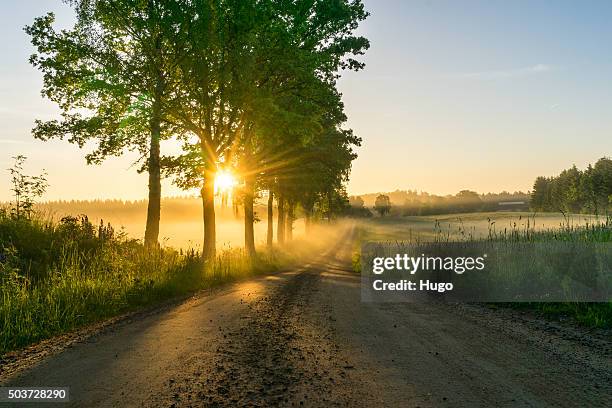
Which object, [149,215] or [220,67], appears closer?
[220,67]

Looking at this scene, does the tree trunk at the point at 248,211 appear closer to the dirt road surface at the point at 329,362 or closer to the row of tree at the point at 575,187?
the dirt road surface at the point at 329,362

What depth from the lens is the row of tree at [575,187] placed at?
93.1 m

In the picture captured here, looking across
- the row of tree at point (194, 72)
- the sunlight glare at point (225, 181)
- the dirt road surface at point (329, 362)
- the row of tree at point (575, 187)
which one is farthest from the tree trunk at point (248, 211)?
the row of tree at point (575, 187)

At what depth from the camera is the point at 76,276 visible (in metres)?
10.2

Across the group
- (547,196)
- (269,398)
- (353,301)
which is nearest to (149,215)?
(353,301)

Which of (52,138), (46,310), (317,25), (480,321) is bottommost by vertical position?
(480,321)

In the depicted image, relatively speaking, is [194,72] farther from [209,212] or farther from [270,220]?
[270,220]

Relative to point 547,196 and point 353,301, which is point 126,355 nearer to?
point 353,301

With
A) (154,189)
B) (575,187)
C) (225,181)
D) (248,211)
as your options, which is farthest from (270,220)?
(575,187)

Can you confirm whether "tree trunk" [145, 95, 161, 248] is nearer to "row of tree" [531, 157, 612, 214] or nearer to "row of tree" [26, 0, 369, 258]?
"row of tree" [26, 0, 369, 258]

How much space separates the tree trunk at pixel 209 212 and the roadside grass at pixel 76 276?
140cm

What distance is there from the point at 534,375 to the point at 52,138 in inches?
827

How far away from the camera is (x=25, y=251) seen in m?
13.1

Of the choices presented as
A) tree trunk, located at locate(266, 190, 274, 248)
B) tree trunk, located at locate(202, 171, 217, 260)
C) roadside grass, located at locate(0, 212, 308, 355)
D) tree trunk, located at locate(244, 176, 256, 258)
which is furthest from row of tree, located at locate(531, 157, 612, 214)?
roadside grass, located at locate(0, 212, 308, 355)
